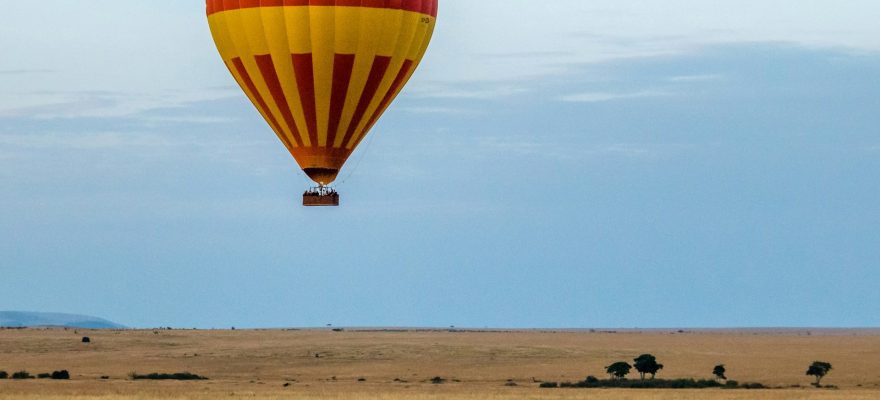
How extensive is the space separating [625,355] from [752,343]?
3629 cm

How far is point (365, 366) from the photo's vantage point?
7925cm

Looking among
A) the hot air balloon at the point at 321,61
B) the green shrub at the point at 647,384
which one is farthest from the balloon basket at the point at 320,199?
the green shrub at the point at 647,384

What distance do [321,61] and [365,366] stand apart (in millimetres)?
40461

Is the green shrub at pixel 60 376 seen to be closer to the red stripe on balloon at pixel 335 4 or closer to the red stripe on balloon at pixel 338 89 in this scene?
the red stripe on balloon at pixel 335 4

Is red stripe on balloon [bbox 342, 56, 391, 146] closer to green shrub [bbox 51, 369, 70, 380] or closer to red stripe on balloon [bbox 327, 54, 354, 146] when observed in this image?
red stripe on balloon [bbox 327, 54, 354, 146]

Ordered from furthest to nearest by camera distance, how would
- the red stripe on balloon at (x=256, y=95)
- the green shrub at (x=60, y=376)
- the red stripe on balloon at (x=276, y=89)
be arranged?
the green shrub at (x=60, y=376) → the red stripe on balloon at (x=256, y=95) → the red stripe on balloon at (x=276, y=89)

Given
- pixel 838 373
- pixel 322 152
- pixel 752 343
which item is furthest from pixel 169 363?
pixel 752 343

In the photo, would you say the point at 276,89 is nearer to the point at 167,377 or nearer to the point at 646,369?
the point at 167,377

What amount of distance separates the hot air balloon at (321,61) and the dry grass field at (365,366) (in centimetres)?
1141

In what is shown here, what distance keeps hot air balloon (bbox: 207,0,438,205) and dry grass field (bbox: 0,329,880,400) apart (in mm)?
11409

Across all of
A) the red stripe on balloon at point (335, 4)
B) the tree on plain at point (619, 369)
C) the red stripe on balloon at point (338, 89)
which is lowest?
the tree on plain at point (619, 369)

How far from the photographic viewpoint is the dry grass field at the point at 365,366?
176ft

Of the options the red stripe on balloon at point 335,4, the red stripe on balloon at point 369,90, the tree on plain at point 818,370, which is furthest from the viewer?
the tree on plain at point 818,370

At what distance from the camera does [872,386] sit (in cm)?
6681
